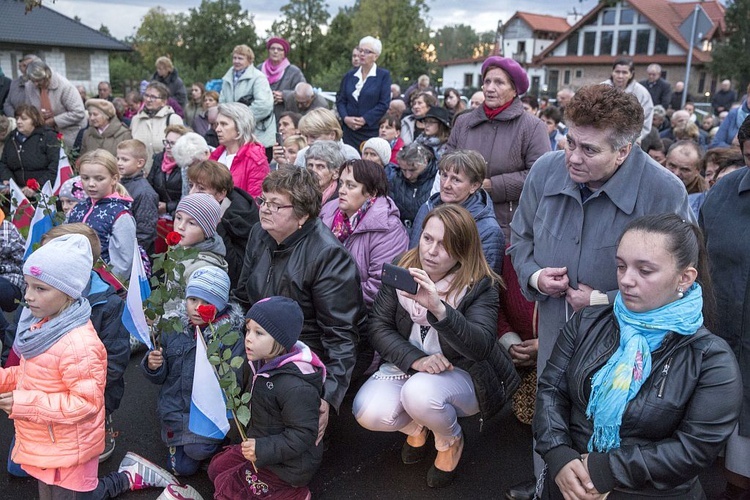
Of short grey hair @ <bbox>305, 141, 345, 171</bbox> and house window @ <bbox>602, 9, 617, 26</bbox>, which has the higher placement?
house window @ <bbox>602, 9, 617, 26</bbox>

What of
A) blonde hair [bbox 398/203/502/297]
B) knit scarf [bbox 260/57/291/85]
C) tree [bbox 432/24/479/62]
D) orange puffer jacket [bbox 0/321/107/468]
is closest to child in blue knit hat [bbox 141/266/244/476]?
orange puffer jacket [bbox 0/321/107/468]

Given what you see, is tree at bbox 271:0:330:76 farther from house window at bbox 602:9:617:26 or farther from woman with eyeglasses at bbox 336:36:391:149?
woman with eyeglasses at bbox 336:36:391:149

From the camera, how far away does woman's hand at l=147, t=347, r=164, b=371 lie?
346cm

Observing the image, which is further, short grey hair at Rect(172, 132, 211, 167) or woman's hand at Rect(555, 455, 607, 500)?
short grey hair at Rect(172, 132, 211, 167)

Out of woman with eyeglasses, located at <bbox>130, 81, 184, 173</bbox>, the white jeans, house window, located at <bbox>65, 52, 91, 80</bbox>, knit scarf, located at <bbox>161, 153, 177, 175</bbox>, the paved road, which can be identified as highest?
house window, located at <bbox>65, 52, 91, 80</bbox>

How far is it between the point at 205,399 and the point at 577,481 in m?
1.70

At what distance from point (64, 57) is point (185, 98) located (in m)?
25.8

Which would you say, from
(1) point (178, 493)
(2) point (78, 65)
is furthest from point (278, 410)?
(2) point (78, 65)

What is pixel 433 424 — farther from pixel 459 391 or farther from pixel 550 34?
pixel 550 34

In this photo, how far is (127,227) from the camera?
467 centimetres

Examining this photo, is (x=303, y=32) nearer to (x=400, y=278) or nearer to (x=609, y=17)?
(x=609, y=17)

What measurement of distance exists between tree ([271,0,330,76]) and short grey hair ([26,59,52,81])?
1315 inches

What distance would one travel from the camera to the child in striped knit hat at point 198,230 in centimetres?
408

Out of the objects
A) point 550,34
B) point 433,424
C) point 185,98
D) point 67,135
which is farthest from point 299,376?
point 550,34
